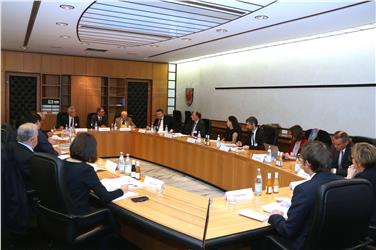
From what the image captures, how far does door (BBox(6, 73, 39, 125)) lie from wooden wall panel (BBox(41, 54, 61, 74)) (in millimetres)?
350

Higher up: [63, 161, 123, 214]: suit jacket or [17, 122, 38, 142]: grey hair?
[17, 122, 38, 142]: grey hair

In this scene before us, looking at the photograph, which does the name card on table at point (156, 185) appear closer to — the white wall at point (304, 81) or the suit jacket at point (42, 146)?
the suit jacket at point (42, 146)

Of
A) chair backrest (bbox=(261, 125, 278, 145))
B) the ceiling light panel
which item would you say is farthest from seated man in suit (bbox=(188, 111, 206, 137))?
chair backrest (bbox=(261, 125, 278, 145))

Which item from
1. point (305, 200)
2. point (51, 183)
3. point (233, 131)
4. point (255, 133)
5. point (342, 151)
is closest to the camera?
point (305, 200)

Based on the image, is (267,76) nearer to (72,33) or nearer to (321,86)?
(321,86)

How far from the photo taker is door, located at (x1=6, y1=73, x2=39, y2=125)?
395 inches

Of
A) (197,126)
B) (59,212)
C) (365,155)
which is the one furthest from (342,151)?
(197,126)

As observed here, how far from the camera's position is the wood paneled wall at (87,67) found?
32.7ft

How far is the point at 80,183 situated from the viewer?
→ 8.41 ft

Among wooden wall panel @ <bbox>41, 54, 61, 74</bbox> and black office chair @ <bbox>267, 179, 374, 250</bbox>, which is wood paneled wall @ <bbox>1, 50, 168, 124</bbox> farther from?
black office chair @ <bbox>267, 179, 374, 250</bbox>

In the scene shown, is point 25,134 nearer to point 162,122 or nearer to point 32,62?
point 162,122

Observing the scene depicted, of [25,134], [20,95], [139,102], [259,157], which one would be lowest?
[259,157]

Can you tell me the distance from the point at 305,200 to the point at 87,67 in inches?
394

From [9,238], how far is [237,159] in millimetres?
3128
